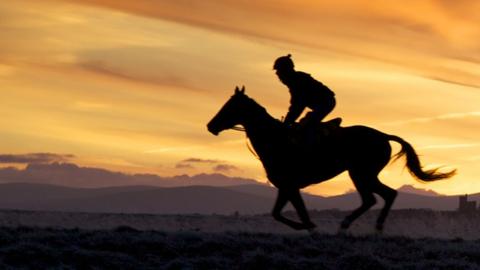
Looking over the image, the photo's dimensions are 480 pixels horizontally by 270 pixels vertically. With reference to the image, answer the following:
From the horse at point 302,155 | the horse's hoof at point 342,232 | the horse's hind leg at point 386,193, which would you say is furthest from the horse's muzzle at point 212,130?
the horse's hind leg at point 386,193

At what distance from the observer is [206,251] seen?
19.6 m

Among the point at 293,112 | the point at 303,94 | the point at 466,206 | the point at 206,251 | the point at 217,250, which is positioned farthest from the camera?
the point at 466,206

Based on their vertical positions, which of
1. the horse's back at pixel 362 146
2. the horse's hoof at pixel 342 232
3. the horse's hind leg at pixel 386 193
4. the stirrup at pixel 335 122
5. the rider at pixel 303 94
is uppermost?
the rider at pixel 303 94

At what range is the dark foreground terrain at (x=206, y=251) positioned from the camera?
1838 centimetres

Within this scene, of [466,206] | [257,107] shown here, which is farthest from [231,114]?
[466,206]

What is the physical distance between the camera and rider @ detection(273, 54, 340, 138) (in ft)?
77.2

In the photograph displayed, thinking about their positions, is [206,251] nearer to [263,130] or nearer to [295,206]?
[295,206]

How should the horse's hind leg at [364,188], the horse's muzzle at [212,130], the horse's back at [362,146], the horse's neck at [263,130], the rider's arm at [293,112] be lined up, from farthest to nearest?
the horse's hind leg at [364,188] < the horse's back at [362,146] < the horse's muzzle at [212,130] < the horse's neck at [263,130] < the rider's arm at [293,112]

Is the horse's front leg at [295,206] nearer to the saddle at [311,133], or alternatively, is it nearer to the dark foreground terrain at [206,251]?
the saddle at [311,133]

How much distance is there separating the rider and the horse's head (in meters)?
0.87

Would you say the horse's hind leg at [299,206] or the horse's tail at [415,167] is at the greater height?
the horse's tail at [415,167]

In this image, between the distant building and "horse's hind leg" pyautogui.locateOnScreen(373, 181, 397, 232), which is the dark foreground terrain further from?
the distant building

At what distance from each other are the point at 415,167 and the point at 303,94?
3881 millimetres

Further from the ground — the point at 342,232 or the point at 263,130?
the point at 263,130
